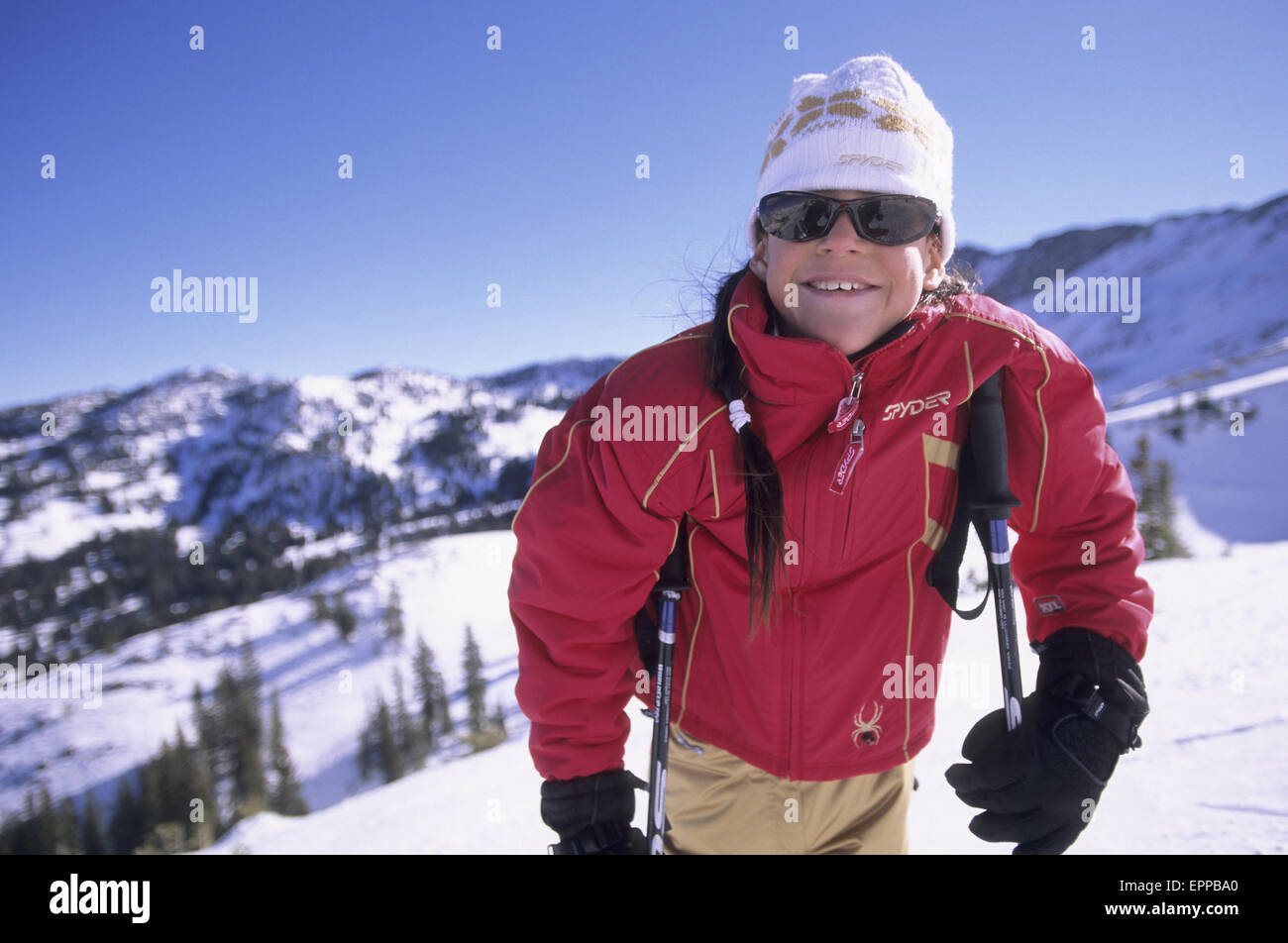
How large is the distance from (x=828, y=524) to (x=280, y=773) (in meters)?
58.1

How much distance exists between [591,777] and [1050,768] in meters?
1.31

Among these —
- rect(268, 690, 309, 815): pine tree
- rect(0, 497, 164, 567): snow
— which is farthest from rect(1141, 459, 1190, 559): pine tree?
rect(0, 497, 164, 567): snow

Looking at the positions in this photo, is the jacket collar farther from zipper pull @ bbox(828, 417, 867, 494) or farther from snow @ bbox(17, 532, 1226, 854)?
snow @ bbox(17, 532, 1226, 854)

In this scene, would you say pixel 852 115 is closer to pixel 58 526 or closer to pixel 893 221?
pixel 893 221

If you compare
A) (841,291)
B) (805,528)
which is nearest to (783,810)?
(805,528)

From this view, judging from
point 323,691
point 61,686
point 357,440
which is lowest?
point 61,686

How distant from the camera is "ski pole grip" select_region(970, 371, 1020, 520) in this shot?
184 centimetres

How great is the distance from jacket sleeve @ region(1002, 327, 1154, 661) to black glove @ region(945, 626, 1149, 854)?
9cm

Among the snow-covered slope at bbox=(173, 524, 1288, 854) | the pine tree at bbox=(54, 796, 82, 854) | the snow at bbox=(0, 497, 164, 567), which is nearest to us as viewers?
the snow-covered slope at bbox=(173, 524, 1288, 854)

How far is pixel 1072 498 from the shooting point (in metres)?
1.94
